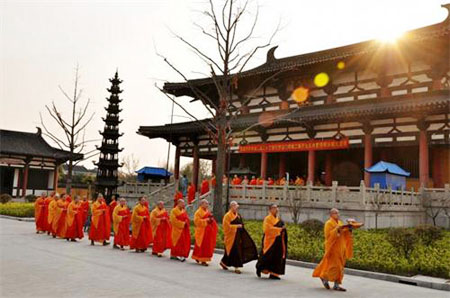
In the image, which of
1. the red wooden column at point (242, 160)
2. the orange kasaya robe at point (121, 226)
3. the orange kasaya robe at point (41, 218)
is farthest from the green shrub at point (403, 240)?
the red wooden column at point (242, 160)

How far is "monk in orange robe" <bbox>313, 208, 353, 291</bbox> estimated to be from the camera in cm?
752

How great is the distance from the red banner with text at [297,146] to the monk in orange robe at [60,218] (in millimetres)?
11529

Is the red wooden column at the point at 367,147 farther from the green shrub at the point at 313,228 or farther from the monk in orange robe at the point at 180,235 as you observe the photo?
the monk in orange robe at the point at 180,235

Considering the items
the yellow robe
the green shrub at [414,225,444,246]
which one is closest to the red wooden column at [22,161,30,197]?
the yellow robe

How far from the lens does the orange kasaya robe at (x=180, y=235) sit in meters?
10.6

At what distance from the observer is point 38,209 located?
1636cm

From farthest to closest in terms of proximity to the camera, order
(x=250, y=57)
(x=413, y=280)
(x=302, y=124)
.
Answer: (x=302, y=124), (x=250, y=57), (x=413, y=280)

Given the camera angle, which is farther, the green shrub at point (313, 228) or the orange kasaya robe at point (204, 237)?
the green shrub at point (313, 228)

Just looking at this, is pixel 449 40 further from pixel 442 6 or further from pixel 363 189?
pixel 363 189

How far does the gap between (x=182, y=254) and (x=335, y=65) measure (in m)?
15.3


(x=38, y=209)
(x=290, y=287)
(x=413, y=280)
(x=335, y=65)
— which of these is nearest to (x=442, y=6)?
(x=335, y=65)

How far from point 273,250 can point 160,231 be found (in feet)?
13.3

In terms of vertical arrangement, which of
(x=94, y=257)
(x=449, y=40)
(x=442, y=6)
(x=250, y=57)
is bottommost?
(x=94, y=257)

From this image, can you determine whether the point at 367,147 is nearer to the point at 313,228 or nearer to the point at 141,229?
the point at 313,228
